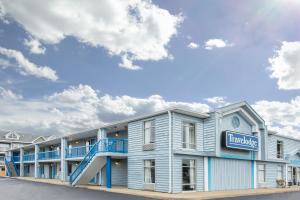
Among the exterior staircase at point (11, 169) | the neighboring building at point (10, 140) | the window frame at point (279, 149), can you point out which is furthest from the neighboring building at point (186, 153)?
the neighboring building at point (10, 140)

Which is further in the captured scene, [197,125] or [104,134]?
[104,134]

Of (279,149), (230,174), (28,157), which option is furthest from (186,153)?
(28,157)

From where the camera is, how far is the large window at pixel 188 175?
22.6 meters

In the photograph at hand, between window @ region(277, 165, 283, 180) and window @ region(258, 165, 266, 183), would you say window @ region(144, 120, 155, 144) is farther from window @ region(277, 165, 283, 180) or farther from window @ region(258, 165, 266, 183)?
window @ region(277, 165, 283, 180)

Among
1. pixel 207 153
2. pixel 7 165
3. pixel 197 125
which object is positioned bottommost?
pixel 7 165

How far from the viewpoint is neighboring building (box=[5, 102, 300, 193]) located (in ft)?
73.2

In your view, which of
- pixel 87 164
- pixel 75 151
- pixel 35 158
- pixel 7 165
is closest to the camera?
pixel 87 164

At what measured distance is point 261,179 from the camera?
29.4 m

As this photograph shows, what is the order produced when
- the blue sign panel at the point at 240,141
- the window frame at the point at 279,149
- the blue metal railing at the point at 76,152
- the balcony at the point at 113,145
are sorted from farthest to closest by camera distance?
the window frame at the point at 279,149, the blue metal railing at the point at 76,152, the balcony at the point at 113,145, the blue sign panel at the point at 240,141

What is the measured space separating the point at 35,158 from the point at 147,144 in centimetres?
2543

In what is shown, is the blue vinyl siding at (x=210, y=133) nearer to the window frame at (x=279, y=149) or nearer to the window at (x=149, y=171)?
the window at (x=149, y=171)

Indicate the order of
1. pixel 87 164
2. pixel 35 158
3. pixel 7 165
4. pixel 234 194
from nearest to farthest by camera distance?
pixel 234 194 < pixel 87 164 < pixel 35 158 < pixel 7 165

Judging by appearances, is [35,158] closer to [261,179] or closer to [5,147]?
[261,179]

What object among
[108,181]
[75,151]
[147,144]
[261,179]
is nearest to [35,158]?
[75,151]
